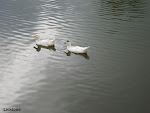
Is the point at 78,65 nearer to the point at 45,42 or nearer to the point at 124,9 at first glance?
the point at 45,42

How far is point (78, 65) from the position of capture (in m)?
10.2

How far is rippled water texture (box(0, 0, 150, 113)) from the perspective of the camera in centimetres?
767

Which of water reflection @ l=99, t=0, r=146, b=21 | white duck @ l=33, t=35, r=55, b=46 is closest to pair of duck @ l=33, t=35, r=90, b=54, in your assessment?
white duck @ l=33, t=35, r=55, b=46

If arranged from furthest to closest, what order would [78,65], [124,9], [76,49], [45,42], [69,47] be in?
1. [124,9]
2. [45,42]
3. [69,47]
4. [76,49]
5. [78,65]

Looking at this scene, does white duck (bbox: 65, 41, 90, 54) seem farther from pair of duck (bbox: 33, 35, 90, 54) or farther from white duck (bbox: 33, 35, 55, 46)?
white duck (bbox: 33, 35, 55, 46)

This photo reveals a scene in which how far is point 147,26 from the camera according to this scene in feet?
50.9

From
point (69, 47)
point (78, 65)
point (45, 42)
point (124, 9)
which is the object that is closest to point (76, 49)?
point (69, 47)

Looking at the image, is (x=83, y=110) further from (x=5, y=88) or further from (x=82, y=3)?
(x=82, y=3)

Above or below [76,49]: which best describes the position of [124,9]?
above

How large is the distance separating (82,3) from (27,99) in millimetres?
19075

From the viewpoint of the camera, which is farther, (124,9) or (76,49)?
(124,9)

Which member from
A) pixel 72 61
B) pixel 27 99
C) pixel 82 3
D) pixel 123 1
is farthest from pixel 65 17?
pixel 27 99

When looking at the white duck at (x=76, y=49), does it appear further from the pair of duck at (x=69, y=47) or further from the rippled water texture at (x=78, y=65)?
the rippled water texture at (x=78, y=65)

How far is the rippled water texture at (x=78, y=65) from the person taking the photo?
767 cm
